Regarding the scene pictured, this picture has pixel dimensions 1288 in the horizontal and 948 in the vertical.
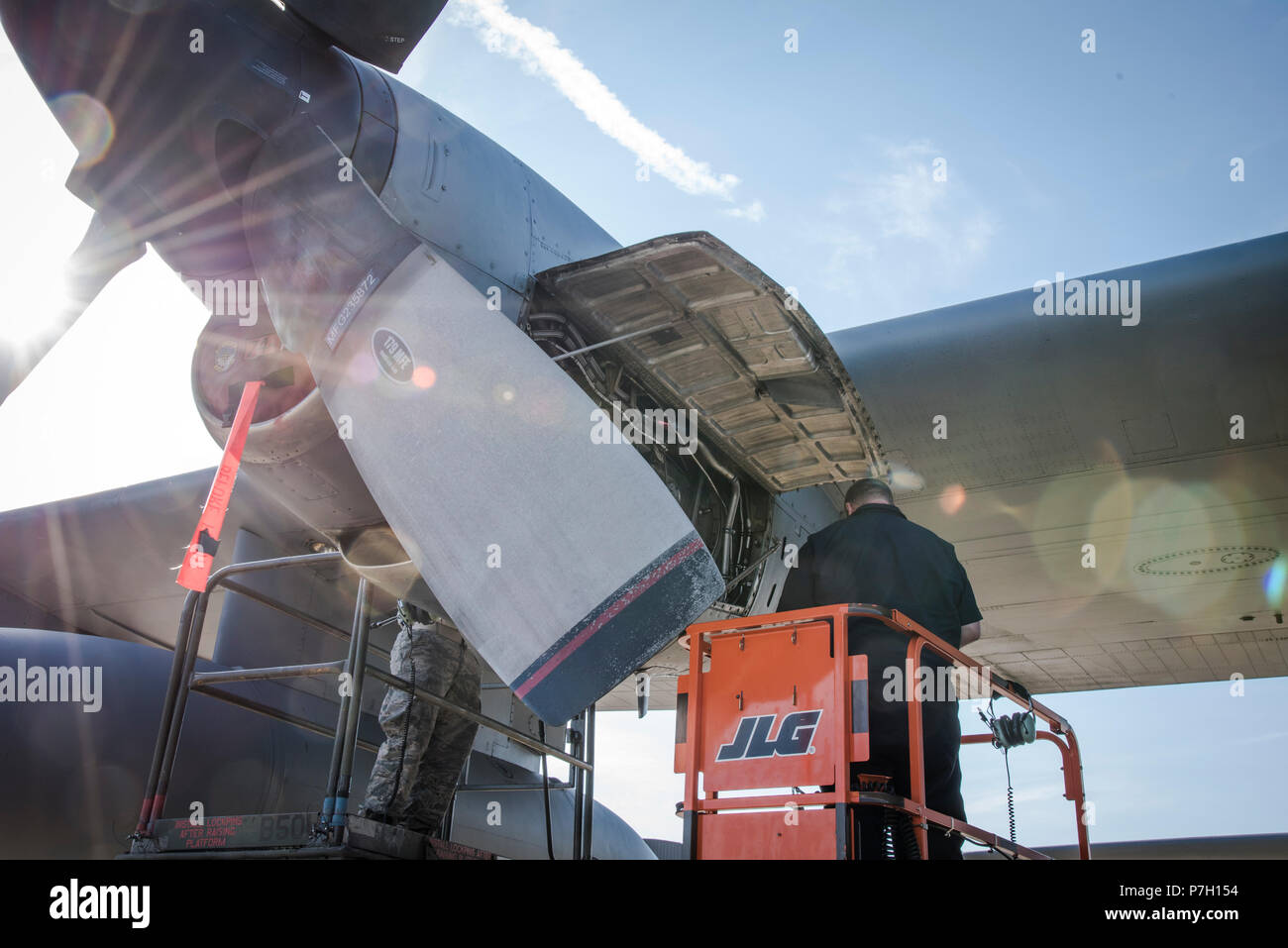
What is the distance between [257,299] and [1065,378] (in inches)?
187

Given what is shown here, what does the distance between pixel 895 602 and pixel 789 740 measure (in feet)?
3.47

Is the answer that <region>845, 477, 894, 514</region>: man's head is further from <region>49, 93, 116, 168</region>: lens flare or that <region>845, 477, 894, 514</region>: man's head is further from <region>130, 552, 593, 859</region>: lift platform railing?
<region>49, 93, 116, 168</region>: lens flare

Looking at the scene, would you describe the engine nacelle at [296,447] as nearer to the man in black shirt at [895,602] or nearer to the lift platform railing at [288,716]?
the lift platform railing at [288,716]

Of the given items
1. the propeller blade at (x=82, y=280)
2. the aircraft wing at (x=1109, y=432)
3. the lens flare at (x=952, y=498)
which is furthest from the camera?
the lens flare at (x=952, y=498)

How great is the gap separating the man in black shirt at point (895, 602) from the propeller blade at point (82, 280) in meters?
3.36

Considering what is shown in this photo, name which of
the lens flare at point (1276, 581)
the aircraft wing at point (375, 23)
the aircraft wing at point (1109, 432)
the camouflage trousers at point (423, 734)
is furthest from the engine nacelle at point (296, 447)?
the lens flare at point (1276, 581)

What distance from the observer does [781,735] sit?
3.91 meters

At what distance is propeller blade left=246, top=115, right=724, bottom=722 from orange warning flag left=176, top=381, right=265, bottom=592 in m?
0.49

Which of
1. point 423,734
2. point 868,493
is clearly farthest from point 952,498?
point 423,734

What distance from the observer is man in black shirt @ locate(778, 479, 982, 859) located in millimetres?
4219

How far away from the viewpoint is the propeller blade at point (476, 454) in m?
3.08

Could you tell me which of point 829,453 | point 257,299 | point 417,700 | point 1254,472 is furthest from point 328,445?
point 1254,472
